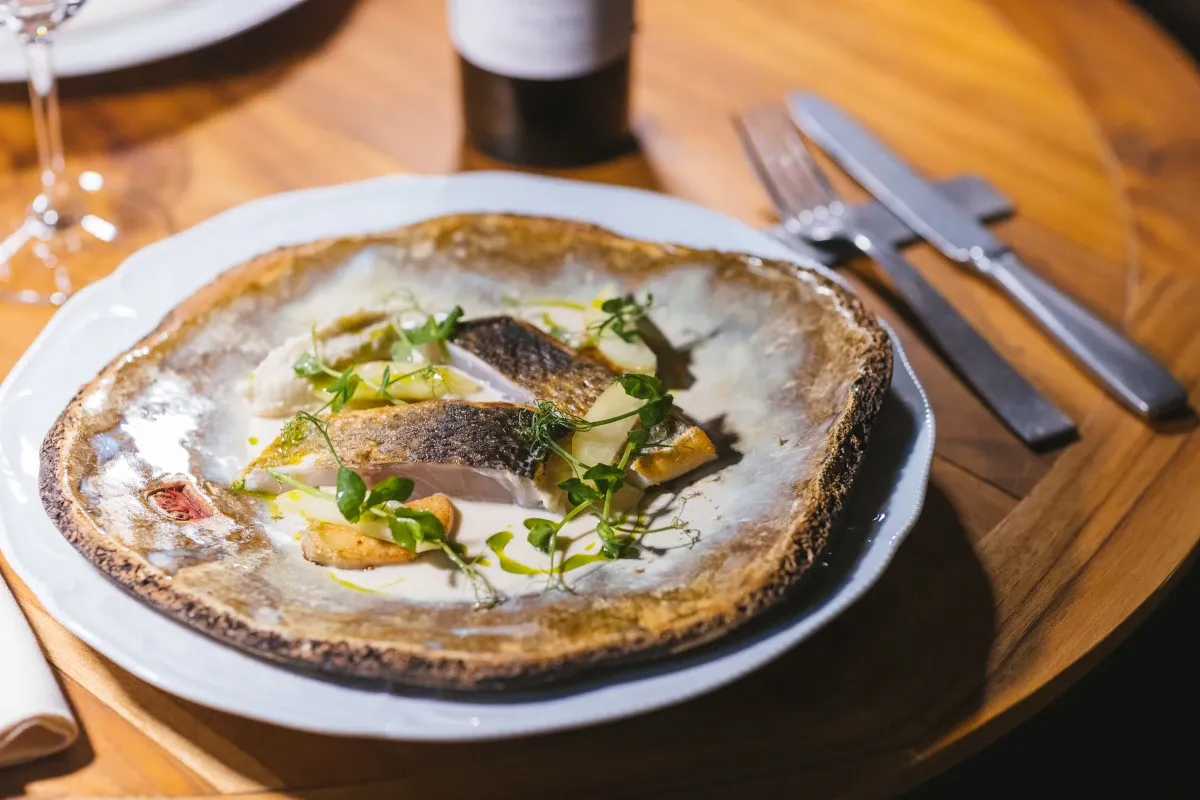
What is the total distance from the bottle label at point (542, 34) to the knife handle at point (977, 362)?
1.44 ft

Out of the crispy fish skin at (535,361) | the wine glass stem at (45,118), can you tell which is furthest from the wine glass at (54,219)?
the crispy fish skin at (535,361)

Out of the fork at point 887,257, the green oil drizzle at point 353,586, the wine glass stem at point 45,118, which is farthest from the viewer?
the wine glass stem at point 45,118

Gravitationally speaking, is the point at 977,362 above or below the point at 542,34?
below

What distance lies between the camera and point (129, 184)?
1.64 meters

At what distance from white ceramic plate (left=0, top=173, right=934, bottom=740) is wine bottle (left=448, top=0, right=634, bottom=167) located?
199 millimetres

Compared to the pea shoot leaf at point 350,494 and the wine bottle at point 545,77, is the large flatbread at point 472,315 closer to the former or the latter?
the pea shoot leaf at point 350,494

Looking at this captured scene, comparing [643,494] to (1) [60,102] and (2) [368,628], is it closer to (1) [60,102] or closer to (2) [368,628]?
(2) [368,628]

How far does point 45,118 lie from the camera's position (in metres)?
1.59

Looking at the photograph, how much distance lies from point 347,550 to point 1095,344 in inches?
37.2

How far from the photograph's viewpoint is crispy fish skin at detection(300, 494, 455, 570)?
3.27 feet

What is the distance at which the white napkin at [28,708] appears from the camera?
0.90m

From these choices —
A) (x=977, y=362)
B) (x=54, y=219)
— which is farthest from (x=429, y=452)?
(x=54, y=219)

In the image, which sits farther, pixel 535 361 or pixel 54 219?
pixel 54 219

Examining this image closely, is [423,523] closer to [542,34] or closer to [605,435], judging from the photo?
[605,435]
